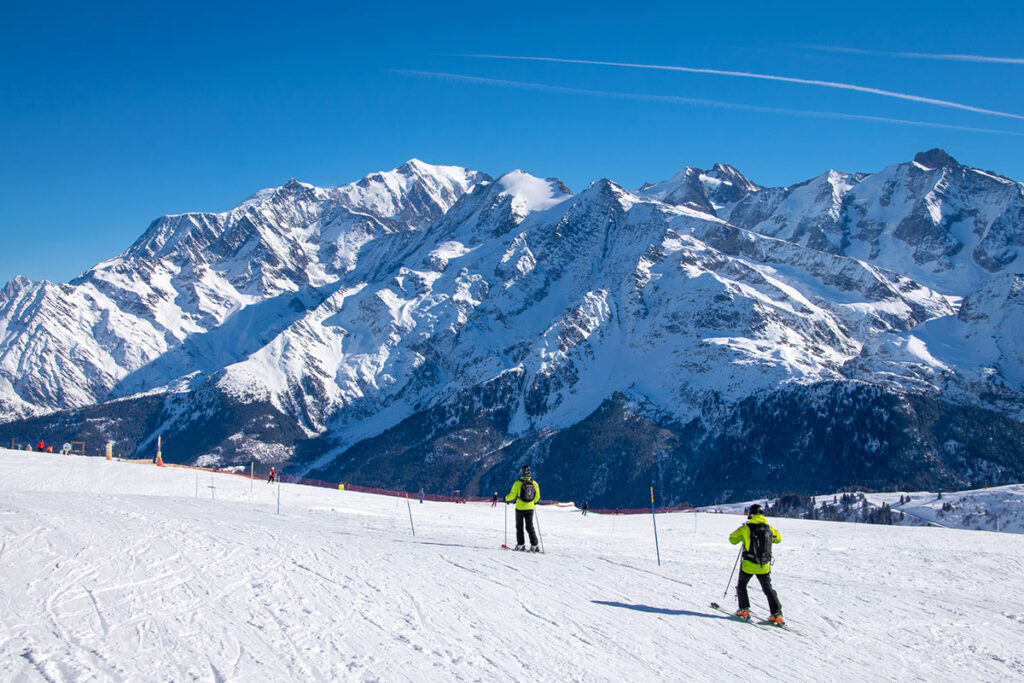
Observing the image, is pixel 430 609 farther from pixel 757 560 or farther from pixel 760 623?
pixel 757 560

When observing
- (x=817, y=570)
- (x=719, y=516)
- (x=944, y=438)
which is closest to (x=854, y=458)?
(x=944, y=438)

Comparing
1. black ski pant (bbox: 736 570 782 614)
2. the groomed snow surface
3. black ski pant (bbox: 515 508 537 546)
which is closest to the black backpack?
black ski pant (bbox: 736 570 782 614)

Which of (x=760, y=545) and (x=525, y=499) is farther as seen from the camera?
(x=525, y=499)

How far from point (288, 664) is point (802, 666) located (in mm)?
7784

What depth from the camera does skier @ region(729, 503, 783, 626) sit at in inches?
615

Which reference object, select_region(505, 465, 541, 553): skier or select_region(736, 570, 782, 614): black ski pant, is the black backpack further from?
select_region(505, 465, 541, 553): skier

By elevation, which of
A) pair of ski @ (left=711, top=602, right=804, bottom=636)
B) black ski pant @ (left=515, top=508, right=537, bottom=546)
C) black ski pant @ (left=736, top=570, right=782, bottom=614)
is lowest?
pair of ski @ (left=711, top=602, right=804, bottom=636)

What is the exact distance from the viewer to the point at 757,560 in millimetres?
15852

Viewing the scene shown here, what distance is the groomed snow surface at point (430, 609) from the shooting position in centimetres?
1137

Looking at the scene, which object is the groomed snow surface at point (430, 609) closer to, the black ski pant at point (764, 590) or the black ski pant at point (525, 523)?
the black ski pant at point (764, 590)

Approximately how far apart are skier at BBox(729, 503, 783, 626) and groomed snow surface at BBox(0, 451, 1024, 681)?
0.64m

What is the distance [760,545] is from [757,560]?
0.96ft

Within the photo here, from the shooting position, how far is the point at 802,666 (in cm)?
1277

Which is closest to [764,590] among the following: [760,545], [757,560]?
[757,560]
